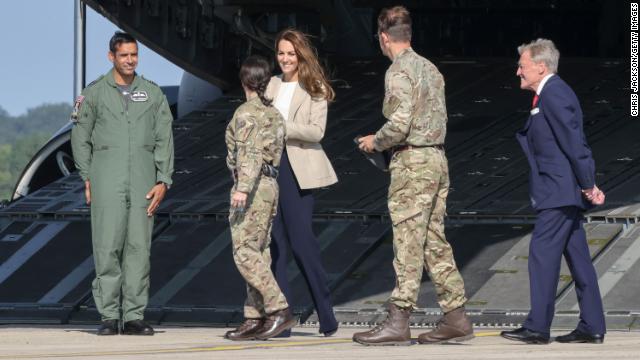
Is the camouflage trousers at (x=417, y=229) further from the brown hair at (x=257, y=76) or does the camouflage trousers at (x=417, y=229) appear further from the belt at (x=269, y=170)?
the brown hair at (x=257, y=76)

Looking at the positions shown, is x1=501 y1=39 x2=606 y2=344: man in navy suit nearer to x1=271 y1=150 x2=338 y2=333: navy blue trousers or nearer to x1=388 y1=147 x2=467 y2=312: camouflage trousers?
x1=388 y1=147 x2=467 y2=312: camouflage trousers

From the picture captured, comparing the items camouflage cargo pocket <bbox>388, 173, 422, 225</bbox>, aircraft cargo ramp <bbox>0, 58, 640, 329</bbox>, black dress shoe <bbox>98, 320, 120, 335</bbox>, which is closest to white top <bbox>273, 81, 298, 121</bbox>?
camouflage cargo pocket <bbox>388, 173, 422, 225</bbox>

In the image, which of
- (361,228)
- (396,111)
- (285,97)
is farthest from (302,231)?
(361,228)

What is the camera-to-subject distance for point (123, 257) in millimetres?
11258

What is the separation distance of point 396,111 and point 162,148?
97.8 inches

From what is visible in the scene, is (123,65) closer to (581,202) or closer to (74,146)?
(74,146)

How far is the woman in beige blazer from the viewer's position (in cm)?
1034

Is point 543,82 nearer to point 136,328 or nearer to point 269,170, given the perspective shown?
point 269,170

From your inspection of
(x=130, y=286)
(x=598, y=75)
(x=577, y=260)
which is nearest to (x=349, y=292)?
(x=130, y=286)

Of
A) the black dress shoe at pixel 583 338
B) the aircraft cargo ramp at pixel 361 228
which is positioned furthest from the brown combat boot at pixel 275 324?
the aircraft cargo ramp at pixel 361 228

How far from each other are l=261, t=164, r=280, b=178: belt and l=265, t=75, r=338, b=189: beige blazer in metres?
0.15

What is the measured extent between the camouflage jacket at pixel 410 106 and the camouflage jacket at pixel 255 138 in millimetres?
957

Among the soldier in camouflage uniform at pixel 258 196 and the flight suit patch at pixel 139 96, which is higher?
the flight suit patch at pixel 139 96

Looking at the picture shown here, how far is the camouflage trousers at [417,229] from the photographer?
31.1 ft
